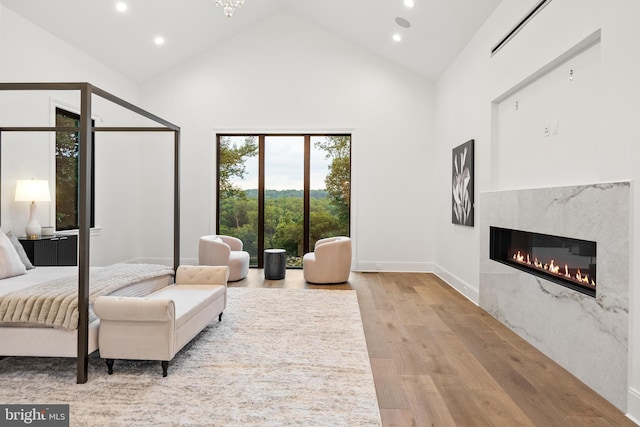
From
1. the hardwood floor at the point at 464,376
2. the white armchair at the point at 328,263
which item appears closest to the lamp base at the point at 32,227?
the white armchair at the point at 328,263

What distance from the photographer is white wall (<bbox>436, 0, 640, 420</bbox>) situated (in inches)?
94.2

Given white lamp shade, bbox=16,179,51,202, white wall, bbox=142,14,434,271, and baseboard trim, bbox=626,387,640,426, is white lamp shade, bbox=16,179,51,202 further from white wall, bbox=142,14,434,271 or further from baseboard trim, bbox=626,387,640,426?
baseboard trim, bbox=626,387,640,426

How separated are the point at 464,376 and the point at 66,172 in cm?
531

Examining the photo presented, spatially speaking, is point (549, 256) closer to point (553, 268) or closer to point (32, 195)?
point (553, 268)

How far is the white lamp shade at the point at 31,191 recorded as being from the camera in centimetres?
458

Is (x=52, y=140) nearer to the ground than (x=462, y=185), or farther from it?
farther from it

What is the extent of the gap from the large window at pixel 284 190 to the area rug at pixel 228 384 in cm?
370

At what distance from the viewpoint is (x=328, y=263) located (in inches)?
239

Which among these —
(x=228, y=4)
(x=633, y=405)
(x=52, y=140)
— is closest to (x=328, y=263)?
(x=228, y=4)

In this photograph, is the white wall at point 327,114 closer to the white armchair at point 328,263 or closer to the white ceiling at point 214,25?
the white ceiling at point 214,25

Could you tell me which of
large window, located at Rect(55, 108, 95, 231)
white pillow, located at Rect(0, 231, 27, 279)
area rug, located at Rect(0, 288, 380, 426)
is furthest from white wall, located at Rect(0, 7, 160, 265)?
area rug, located at Rect(0, 288, 380, 426)

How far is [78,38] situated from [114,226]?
2.77 metres

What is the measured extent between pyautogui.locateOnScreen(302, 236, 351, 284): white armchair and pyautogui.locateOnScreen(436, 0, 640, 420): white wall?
155 centimetres

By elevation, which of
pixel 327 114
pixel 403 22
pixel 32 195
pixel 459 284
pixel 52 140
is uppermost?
pixel 403 22
